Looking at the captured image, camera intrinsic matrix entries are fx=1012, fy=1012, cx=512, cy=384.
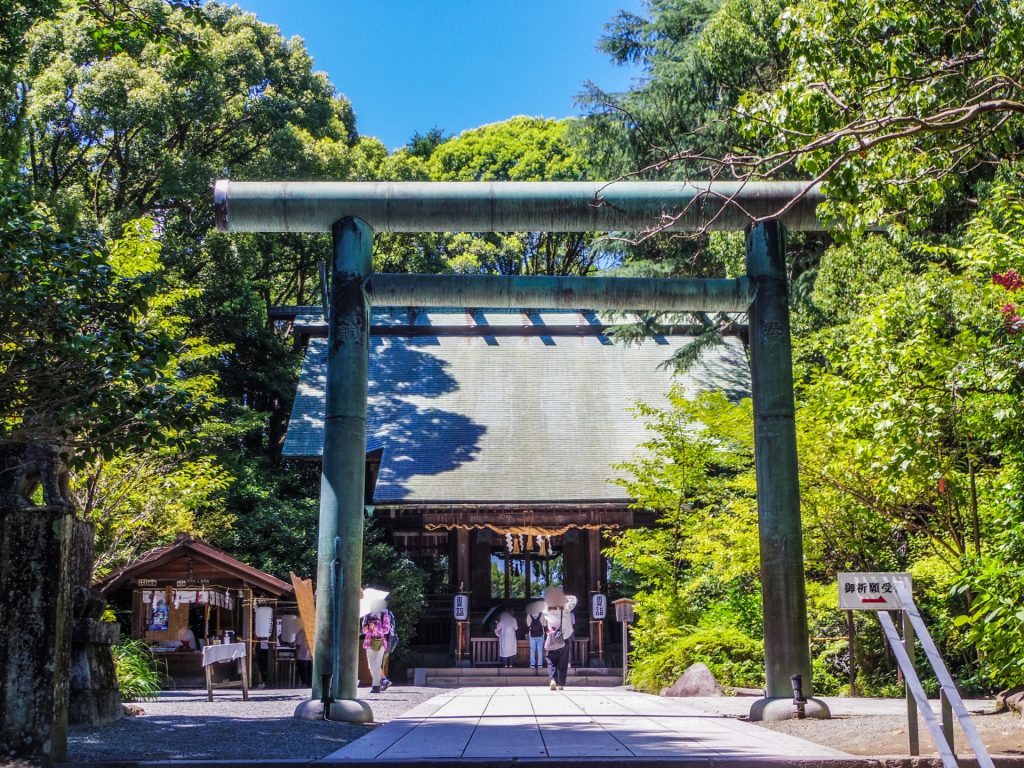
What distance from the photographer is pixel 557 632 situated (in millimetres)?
17375

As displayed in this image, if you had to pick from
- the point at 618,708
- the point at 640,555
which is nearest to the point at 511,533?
the point at 640,555

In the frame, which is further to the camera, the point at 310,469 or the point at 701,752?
the point at 310,469

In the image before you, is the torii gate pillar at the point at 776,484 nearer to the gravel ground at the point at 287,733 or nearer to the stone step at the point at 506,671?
the gravel ground at the point at 287,733

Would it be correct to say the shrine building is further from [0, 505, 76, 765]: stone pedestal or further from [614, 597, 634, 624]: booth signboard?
[0, 505, 76, 765]: stone pedestal

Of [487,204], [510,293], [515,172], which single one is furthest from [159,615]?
[515,172]

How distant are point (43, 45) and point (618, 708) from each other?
21256 millimetres

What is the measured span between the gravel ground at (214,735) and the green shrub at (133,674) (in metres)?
0.51

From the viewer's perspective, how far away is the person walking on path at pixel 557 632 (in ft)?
56.4

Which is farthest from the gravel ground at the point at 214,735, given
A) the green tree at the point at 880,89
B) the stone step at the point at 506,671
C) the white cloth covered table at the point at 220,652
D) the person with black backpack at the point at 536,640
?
the person with black backpack at the point at 536,640

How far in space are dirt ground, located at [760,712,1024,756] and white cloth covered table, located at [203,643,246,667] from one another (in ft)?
26.0

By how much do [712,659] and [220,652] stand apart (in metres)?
7.86

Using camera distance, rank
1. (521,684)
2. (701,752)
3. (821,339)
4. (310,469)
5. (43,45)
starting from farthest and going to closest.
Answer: (310,469) < (43,45) < (521,684) < (821,339) < (701,752)

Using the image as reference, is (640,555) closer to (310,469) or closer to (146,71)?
(310,469)

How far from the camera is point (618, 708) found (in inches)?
Answer: 498
